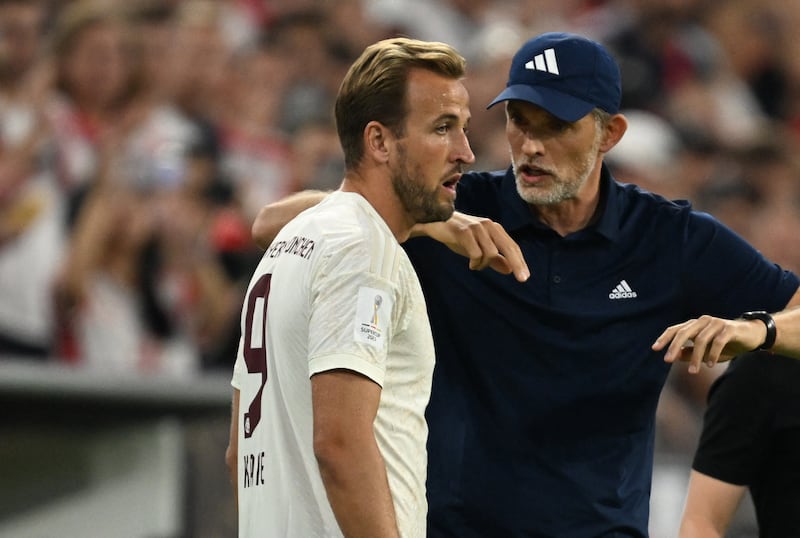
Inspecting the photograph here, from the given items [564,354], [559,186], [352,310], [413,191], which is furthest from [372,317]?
[559,186]

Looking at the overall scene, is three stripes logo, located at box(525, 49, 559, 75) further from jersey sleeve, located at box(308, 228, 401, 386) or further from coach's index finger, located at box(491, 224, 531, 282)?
jersey sleeve, located at box(308, 228, 401, 386)

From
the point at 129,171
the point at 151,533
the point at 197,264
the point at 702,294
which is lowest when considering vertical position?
the point at 151,533

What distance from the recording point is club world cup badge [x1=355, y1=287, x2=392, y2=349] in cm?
303

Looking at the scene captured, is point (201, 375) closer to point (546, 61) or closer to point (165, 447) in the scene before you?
point (165, 447)

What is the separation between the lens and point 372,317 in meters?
3.06

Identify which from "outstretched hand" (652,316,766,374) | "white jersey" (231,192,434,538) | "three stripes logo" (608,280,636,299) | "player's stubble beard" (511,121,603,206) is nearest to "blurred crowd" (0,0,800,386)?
"player's stubble beard" (511,121,603,206)

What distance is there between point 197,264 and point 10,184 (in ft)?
3.55

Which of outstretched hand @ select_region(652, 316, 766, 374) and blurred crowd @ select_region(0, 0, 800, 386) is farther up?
blurred crowd @ select_region(0, 0, 800, 386)

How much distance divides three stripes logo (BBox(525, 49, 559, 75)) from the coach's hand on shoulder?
1.87ft

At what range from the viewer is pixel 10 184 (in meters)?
6.95

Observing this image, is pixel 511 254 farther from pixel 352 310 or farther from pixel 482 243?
pixel 352 310

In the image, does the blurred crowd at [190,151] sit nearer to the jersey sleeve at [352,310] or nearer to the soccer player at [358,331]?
the soccer player at [358,331]

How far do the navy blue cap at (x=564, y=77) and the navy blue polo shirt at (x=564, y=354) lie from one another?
276 mm

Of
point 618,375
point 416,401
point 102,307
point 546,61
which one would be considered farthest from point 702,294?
point 102,307
